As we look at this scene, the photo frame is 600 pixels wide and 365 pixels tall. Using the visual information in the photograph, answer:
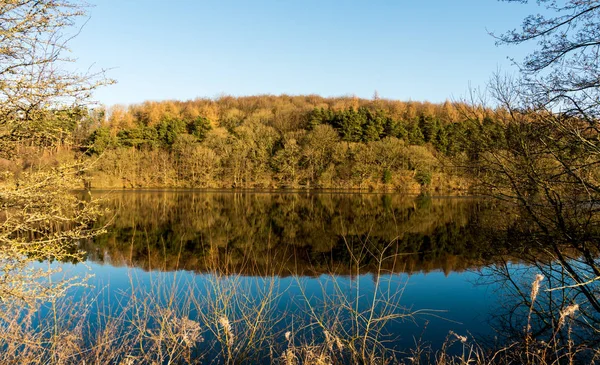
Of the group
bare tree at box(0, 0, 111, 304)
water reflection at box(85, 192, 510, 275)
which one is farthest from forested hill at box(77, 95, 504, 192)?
bare tree at box(0, 0, 111, 304)

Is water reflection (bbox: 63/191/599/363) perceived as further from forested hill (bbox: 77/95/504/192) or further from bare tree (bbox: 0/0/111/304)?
forested hill (bbox: 77/95/504/192)

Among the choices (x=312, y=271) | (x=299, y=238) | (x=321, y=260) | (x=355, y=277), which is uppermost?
(x=355, y=277)

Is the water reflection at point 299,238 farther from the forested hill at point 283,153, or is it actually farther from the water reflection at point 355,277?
the forested hill at point 283,153

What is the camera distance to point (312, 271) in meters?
11.0

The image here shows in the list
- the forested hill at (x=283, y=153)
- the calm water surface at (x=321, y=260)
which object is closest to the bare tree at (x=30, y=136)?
the calm water surface at (x=321, y=260)

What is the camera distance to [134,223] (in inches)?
778

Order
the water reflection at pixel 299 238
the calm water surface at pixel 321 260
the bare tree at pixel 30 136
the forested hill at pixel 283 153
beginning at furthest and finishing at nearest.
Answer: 1. the forested hill at pixel 283 153
2. the water reflection at pixel 299 238
3. the calm water surface at pixel 321 260
4. the bare tree at pixel 30 136

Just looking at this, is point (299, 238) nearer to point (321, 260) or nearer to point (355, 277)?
point (321, 260)

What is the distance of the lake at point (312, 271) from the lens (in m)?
5.91

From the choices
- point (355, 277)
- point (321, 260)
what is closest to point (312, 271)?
point (355, 277)

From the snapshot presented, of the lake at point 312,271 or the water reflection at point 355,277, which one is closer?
the water reflection at point 355,277

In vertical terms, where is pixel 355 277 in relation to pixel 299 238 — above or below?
above

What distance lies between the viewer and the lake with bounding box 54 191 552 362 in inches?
233

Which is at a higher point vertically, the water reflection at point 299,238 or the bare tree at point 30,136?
the bare tree at point 30,136
